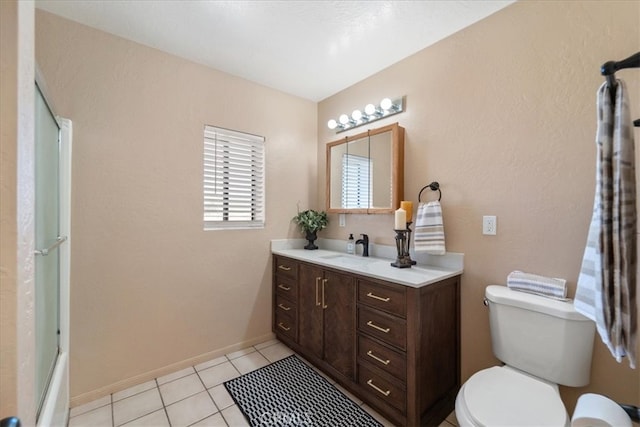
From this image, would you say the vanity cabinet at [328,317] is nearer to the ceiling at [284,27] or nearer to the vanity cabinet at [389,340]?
the vanity cabinet at [389,340]

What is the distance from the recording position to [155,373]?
195 centimetres

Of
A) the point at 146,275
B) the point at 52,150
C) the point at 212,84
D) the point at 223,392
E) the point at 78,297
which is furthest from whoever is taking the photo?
the point at 212,84

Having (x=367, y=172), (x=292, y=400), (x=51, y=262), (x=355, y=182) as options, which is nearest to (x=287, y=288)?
(x=292, y=400)

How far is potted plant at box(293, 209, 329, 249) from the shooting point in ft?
8.52

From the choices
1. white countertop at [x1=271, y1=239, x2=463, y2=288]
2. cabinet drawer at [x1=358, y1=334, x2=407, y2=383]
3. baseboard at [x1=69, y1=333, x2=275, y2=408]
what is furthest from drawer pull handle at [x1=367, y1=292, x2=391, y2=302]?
baseboard at [x1=69, y1=333, x2=275, y2=408]

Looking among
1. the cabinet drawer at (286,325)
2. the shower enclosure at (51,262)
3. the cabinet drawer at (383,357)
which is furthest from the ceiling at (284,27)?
the cabinet drawer at (286,325)

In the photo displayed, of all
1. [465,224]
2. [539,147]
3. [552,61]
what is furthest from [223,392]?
[552,61]

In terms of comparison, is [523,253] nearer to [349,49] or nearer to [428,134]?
→ [428,134]

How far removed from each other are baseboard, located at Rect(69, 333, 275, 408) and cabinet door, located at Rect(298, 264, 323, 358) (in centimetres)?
55

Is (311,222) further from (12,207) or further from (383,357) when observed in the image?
(12,207)

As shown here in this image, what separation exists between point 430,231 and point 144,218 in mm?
1987

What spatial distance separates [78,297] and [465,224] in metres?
2.49

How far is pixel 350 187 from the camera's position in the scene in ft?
8.08

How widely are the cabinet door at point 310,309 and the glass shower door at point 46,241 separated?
1450mm
